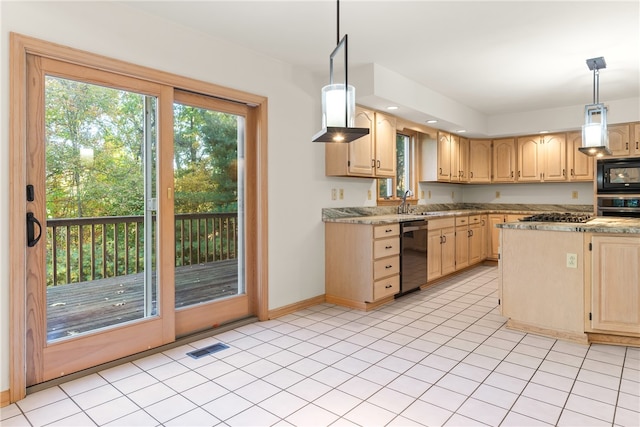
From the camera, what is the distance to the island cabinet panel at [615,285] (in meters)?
2.83

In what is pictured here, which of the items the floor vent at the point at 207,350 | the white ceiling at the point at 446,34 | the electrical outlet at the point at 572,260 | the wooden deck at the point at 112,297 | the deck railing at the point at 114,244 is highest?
the white ceiling at the point at 446,34

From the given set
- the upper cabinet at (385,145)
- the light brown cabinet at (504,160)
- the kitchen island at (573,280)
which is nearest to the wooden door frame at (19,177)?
the upper cabinet at (385,145)

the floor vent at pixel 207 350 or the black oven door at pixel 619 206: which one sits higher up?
the black oven door at pixel 619 206

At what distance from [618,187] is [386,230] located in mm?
3796

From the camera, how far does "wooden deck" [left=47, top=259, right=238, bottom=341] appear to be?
250 centimetres

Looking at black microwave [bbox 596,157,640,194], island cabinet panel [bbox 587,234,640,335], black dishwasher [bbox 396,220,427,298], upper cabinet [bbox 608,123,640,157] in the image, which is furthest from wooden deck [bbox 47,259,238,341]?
upper cabinet [bbox 608,123,640,157]

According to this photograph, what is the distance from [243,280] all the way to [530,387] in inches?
93.7

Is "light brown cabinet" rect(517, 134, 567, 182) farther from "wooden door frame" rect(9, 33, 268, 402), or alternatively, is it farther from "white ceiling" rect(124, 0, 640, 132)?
"wooden door frame" rect(9, 33, 268, 402)

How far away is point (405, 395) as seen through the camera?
218cm

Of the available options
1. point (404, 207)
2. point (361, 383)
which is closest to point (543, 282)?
point (361, 383)

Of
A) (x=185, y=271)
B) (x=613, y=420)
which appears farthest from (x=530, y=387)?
(x=185, y=271)

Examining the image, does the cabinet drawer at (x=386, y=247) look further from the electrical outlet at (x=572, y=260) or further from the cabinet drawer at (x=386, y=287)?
the electrical outlet at (x=572, y=260)

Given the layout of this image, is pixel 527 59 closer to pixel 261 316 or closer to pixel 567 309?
pixel 567 309

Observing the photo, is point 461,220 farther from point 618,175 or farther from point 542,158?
point 618,175
